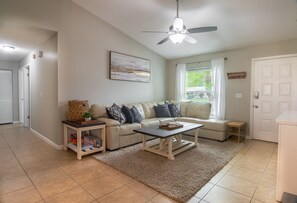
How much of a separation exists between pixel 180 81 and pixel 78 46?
3370 millimetres

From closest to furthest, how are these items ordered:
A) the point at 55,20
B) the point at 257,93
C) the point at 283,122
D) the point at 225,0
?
the point at 283,122, the point at 225,0, the point at 55,20, the point at 257,93

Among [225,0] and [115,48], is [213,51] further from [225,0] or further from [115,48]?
[115,48]

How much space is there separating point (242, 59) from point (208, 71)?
3.28 ft

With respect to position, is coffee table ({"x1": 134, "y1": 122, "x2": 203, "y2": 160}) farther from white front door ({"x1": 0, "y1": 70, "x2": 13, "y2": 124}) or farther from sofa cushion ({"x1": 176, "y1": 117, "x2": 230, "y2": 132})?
white front door ({"x1": 0, "y1": 70, "x2": 13, "y2": 124})

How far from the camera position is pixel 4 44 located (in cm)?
418

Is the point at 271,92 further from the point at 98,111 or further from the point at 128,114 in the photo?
the point at 98,111

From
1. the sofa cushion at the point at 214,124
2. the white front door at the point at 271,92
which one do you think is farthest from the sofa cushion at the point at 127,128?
the white front door at the point at 271,92

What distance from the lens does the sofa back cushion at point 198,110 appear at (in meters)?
4.86

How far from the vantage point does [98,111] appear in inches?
151

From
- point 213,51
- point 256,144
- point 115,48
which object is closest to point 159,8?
point 115,48

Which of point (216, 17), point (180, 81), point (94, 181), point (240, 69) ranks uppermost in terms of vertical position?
point (216, 17)

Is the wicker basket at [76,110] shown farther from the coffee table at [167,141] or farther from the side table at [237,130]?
the side table at [237,130]

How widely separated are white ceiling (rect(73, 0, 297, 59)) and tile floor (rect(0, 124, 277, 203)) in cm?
259

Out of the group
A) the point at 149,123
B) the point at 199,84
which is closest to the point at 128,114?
the point at 149,123
